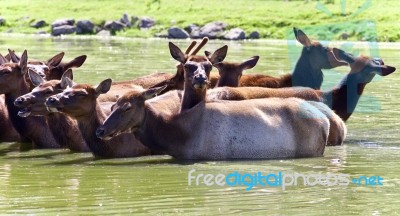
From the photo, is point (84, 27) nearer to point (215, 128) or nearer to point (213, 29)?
point (213, 29)

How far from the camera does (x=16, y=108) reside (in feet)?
55.6

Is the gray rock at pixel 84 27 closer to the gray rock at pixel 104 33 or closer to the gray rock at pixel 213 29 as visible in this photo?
the gray rock at pixel 104 33

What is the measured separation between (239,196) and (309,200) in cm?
80

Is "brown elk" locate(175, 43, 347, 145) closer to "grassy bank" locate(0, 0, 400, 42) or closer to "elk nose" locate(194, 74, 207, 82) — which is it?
"elk nose" locate(194, 74, 207, 82)

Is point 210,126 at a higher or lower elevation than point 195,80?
lower

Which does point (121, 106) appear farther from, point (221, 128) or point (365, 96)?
point (365, 96)

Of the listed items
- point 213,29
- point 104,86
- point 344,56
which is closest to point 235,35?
point 213,29

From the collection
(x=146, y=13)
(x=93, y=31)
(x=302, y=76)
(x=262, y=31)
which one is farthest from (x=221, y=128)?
(x=146, y=13)

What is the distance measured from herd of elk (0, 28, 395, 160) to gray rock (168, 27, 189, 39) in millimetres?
43720

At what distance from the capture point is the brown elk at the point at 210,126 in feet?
48.0

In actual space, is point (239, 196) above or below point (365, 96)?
above

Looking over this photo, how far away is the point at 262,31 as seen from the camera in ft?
199

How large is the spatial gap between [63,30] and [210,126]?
2053 inches

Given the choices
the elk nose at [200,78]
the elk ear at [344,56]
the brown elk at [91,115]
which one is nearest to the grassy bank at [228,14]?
the elk ear at [344,56]
